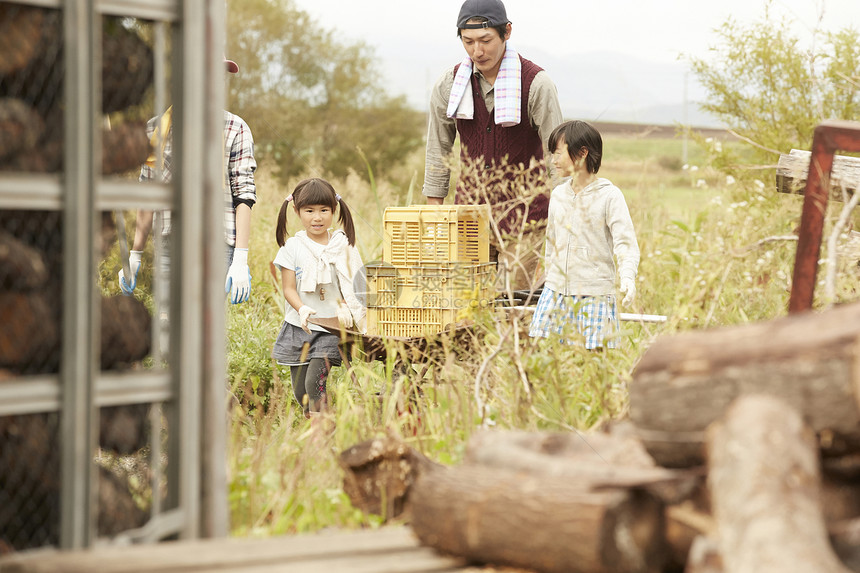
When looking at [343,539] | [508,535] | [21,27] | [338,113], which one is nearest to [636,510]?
[508,535]

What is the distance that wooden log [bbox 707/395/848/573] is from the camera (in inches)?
81.5

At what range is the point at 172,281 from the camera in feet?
8.99

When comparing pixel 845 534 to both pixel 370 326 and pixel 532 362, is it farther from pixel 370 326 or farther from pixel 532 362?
pixel 370 326

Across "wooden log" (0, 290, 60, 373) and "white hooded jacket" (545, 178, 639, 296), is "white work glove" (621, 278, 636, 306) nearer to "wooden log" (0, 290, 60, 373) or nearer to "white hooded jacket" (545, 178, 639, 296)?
"white hooded jacket" (545, 178, 639, 296)

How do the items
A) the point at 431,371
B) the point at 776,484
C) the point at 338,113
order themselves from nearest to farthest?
the point at 776,484
the point at 431,371
the point at 338,113

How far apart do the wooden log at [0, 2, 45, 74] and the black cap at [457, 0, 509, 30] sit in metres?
3.12

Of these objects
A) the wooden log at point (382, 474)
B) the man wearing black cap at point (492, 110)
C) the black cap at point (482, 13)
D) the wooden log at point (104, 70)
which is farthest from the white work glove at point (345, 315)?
the wooden log at point (104, 70)

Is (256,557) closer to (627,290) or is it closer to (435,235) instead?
(627,290)

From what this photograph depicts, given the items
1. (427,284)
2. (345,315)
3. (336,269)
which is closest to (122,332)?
(427,284)

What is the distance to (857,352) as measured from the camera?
2.23 m

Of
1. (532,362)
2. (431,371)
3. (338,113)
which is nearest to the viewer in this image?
(532,362)

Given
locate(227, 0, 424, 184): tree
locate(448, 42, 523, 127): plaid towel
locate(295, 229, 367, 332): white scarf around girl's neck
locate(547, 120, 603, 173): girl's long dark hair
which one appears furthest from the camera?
locate(227, 0, 424, 184): tree

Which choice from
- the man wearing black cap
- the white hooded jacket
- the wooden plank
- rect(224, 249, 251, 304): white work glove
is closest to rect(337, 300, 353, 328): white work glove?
rect(224, 249, 251, 304): white work glove

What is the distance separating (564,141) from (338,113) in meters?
13.8
